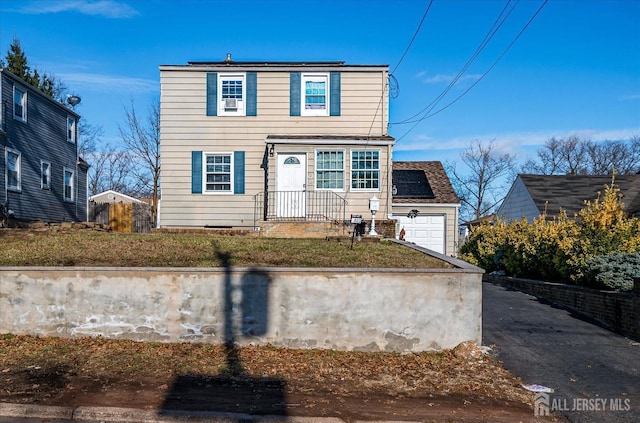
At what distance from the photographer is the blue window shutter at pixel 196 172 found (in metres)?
18.0

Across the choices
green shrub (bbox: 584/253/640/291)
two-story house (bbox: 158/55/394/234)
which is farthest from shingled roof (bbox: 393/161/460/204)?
green shrub (bbox: 584/253/640/291)

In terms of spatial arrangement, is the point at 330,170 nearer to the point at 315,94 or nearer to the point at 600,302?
the point at 315,94

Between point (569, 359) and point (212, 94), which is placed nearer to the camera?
point (569, 359)

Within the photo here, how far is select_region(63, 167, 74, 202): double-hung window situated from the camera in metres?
25.4

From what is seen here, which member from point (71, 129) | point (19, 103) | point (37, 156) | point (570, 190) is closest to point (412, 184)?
point (570, 190)

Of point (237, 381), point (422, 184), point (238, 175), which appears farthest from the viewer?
point (422, 184)

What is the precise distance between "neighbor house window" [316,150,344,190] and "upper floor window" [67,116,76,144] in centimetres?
1560

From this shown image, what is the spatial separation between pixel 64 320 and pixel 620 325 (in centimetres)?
972

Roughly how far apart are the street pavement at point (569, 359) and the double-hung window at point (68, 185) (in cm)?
2149

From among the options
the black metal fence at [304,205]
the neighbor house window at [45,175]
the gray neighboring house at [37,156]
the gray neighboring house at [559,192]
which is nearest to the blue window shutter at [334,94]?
the black metal fence at [304,205]

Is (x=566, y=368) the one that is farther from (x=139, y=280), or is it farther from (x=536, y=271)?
(x=536, y=271)

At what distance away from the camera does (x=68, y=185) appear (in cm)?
2583

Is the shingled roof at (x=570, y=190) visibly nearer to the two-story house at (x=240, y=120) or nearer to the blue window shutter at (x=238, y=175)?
the two-story house at (x=240, y=120)

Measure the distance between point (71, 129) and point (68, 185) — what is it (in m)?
2.92
